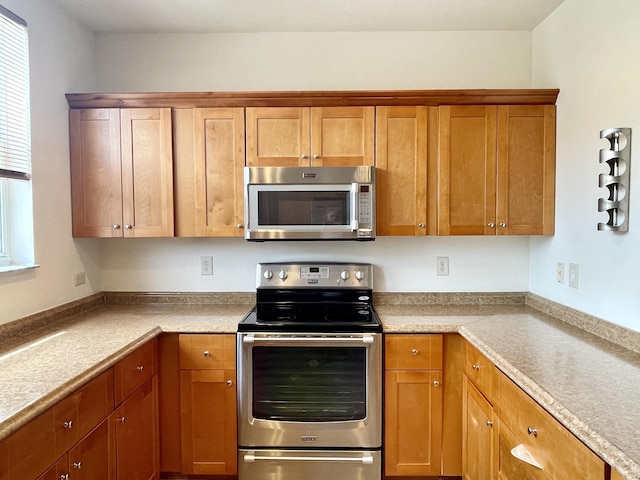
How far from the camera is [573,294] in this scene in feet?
6.65

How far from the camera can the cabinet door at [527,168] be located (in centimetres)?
221

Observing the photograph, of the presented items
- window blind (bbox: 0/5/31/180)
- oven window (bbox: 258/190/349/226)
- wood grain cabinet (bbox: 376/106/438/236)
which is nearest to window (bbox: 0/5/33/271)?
window blind (bbox: 0/5/31/180)

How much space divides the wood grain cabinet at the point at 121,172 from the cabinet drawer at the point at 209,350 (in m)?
0.64

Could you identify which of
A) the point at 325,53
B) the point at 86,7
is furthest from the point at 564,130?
the point at 86,7

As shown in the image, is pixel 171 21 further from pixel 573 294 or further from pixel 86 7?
pixel 573 294

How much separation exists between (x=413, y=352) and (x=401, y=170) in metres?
1.01

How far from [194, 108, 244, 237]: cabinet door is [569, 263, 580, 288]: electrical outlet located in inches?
71.3

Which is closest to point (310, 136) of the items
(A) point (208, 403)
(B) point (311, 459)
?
(A) point (208, 403)

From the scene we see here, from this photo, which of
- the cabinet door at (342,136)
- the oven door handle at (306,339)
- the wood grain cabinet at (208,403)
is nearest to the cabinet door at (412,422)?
the oven door handle at (306,339)

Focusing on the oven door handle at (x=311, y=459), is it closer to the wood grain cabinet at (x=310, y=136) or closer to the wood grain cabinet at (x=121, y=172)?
the wood grain cabinet at (x=121, y=172)

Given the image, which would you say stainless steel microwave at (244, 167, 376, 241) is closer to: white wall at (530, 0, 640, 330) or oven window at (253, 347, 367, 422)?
oven window at (253, 347, 367, 422)

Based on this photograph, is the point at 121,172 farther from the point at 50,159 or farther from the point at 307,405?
the point at 307,405

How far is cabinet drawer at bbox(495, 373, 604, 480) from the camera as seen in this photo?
103cm

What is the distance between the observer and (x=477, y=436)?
1.82 meters
